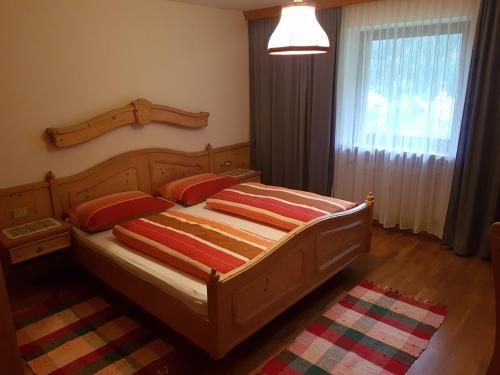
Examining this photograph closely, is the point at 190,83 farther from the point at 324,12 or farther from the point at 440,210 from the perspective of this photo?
the point at 440,210

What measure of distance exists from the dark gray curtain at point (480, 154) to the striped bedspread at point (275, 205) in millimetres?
1054

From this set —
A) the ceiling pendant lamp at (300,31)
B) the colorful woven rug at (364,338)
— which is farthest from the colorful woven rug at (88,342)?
the ceiling pendant lamp at (300,31)

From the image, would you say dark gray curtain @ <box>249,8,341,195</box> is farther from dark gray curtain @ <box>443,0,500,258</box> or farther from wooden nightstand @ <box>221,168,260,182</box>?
dark gray curtain @ <box>443,0,500,258</box>

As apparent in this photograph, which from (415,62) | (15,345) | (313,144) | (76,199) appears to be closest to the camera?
(15,345)

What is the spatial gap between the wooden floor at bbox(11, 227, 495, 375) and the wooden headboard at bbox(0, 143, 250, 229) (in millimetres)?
613

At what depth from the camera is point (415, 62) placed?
3389 millimetres

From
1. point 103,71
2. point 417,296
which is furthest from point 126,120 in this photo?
point 417,296

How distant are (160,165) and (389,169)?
2283 millimetres

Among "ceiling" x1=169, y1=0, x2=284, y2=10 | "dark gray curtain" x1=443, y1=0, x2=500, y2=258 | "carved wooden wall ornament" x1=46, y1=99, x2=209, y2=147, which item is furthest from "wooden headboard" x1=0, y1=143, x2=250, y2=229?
"dark gray curtain" x1=443, y1=0, x2=500, y2=258

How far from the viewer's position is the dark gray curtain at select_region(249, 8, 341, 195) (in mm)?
3941

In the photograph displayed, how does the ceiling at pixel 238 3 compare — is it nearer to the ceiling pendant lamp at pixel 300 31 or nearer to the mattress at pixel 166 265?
the ceiling pendant lamp at pixel 300 31

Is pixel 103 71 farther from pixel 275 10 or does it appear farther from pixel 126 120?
pixel 275 10

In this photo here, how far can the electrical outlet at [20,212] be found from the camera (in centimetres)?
277

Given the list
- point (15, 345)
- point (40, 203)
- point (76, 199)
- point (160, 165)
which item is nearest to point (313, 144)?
point (160, 165)
